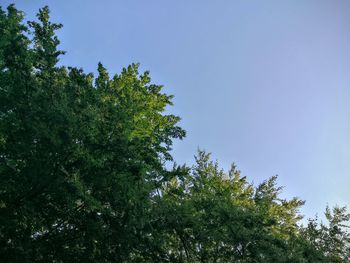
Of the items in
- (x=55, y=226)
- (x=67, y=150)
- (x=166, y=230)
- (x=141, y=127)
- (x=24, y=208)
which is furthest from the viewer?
(x=166, y=230)

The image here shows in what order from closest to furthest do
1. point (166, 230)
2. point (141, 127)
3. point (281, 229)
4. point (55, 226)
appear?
point (141, 127) → point (55, 226) → point (166, 230) → point (281, 229)

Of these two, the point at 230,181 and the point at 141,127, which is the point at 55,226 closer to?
the point at 141,127

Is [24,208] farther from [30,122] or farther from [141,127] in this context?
[141,127]

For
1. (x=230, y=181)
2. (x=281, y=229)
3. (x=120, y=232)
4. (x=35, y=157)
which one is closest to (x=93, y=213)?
(x=120, y=232)

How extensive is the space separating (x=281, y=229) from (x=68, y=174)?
1537 centimetres

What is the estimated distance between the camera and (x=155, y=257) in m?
17.3

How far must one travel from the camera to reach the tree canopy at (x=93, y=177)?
39.7 ft

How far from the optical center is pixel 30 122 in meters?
12.1

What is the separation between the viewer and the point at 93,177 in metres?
12.3

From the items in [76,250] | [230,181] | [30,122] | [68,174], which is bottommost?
[76,250]

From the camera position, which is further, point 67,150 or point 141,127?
point 141,127

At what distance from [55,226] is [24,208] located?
245 centimetres

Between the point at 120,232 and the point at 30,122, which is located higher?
the point at 30,122

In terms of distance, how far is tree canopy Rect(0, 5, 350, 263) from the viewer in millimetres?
12086
